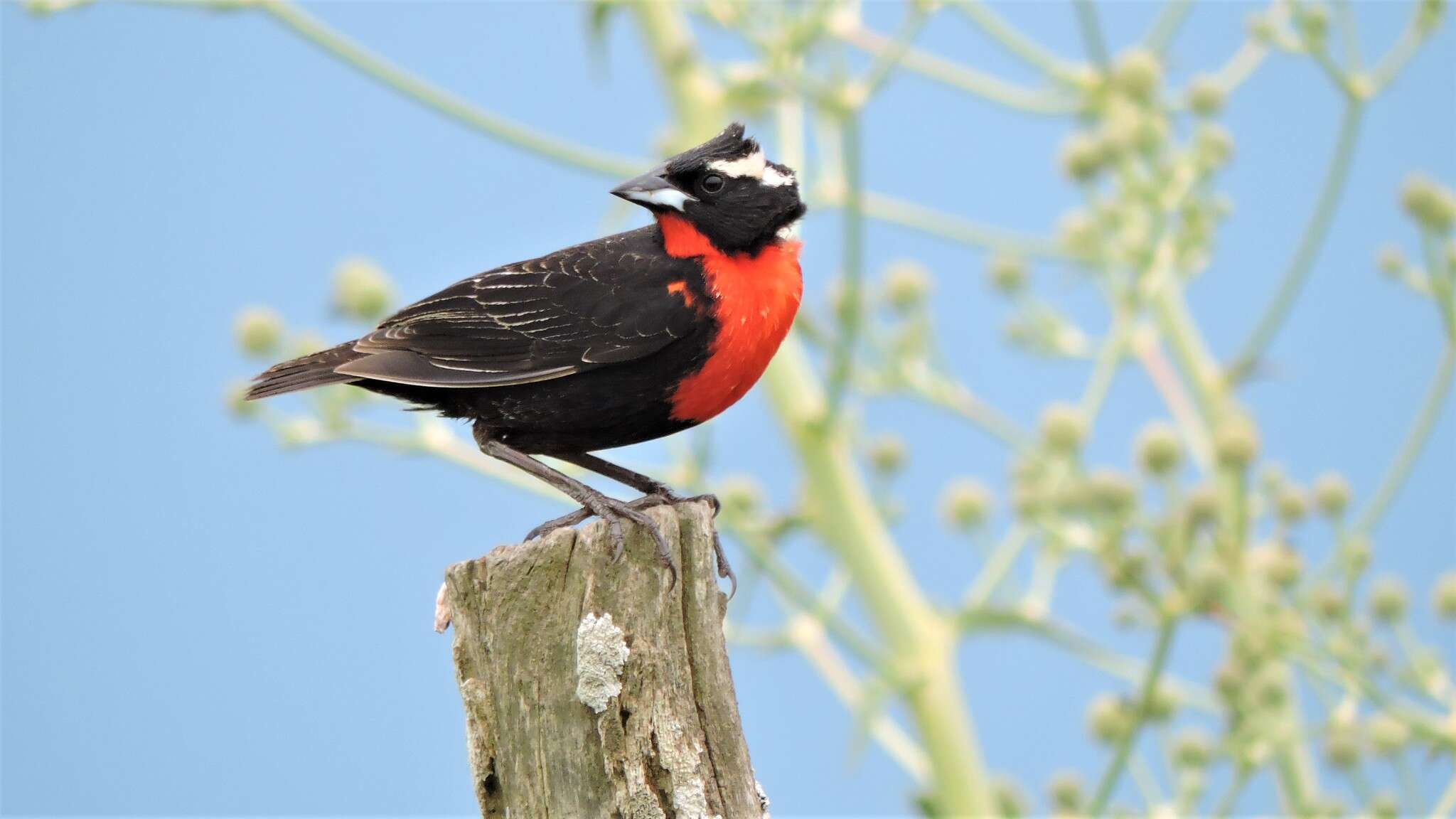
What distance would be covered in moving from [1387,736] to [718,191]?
328 cm

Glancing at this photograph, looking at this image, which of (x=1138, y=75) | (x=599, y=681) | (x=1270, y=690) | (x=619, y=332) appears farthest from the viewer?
(x=1138, y=75)

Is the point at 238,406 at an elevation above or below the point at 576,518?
above

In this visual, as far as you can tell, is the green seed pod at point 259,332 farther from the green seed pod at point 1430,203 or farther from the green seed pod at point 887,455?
the green seed pod at point 1430,203

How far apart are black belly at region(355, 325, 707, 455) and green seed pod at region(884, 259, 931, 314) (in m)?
2.45

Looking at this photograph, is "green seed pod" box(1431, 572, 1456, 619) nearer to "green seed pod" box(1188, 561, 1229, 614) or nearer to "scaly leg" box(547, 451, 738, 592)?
"green seed pod" box(1188, 561, 1229, 614)

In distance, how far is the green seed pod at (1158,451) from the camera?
5957 millimetres

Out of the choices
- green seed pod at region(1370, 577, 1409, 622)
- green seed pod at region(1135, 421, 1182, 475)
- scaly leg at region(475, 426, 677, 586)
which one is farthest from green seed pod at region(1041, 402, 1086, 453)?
scaly leg at region(475, 426, 677, 586)

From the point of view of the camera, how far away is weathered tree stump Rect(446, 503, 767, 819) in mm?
3824

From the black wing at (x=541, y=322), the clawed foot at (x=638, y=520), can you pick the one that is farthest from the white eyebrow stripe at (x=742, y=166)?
the clawed foot at (x=638, y=520)

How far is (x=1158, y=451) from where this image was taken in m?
5.96

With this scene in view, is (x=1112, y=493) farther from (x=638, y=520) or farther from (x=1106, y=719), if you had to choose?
(x=638, y=520)

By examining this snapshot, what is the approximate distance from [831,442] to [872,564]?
516 millimetres

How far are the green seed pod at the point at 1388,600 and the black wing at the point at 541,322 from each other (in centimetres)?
309

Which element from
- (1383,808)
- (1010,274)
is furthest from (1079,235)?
(1383,808)
